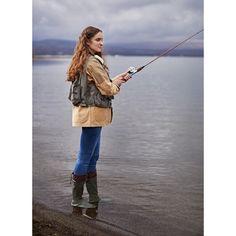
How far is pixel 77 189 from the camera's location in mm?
2525

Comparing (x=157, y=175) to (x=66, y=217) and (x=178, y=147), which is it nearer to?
(x=178, y=147)

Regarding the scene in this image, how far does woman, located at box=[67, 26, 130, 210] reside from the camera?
247 cm

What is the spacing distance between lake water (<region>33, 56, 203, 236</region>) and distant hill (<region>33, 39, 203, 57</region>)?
3 cm

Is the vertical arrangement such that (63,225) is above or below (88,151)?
below

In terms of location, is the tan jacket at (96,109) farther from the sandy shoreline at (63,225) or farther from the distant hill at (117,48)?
the sandy shoreline at (63,225)

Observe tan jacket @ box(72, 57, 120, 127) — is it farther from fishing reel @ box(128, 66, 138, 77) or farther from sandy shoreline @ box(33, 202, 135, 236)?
sandy shoreline @ box(33, 202, 135, 236)

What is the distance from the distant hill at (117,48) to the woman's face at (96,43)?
34 mm

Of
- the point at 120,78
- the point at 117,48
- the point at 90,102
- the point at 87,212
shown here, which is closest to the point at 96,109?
the point at 90,102

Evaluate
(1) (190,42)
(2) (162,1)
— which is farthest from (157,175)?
(2) (162,1)

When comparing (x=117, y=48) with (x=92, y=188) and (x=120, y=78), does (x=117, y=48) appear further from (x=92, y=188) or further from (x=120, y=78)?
(x=92, y=188)

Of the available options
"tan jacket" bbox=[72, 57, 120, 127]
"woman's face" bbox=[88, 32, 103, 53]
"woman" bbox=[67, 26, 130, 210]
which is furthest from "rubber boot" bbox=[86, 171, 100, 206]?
"woman's face" bbox=[88, 32, 103, 53]

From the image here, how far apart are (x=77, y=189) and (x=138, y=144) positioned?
1.13ft
